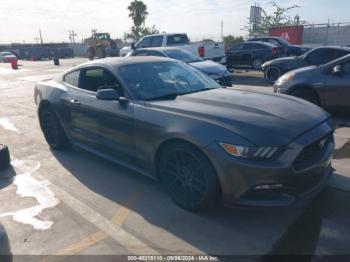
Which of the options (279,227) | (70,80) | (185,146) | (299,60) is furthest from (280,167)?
(299,60)

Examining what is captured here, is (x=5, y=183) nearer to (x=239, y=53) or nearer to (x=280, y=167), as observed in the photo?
(x=280, y=167)

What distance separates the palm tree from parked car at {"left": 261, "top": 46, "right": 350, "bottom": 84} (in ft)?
149

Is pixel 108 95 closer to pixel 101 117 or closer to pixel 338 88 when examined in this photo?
pixel 101 117

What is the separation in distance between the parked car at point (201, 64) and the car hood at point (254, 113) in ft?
19.0

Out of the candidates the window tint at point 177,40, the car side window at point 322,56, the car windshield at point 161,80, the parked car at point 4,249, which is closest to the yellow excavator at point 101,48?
the window tint at point 177,40

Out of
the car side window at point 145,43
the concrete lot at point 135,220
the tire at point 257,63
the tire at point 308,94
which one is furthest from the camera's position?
the tire at point 257,63

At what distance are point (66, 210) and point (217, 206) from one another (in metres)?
1.71

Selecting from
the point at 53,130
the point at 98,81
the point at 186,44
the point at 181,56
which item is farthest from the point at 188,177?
the point at 186,44

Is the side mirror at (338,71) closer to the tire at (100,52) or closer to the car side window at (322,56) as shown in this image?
the car side window at (322,56)

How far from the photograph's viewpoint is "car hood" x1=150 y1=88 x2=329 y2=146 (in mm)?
2957

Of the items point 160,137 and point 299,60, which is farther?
point 299,60

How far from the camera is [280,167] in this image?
2846 mm

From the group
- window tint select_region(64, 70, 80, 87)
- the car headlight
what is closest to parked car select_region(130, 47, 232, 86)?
window tint select_region(64, 70, 80, 87)

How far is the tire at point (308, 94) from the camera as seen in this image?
6798 mm
